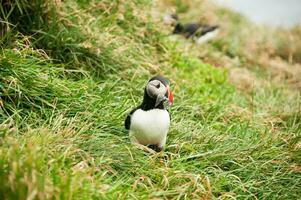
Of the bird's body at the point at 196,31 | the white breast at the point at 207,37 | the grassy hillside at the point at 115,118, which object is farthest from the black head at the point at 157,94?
the white breast at the point at 207,37

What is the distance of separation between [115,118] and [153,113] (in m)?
0.66

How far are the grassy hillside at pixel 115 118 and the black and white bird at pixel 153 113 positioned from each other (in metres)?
0.17

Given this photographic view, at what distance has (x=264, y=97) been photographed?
6711mm

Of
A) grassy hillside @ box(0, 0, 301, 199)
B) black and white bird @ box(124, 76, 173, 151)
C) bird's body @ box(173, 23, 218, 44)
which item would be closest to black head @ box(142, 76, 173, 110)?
black and white bird @ box(124, 76, 173, 151)

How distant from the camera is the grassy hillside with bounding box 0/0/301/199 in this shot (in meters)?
3.31

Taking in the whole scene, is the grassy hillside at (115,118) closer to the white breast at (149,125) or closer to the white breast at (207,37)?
the white breast at (149,125)

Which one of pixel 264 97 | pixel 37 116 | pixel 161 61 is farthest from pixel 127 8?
pixel 37 116

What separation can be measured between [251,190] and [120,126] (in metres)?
1.12

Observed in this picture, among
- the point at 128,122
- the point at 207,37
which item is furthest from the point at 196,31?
the point at 128,122

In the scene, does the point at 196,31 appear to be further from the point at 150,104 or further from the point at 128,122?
the point at 150,104

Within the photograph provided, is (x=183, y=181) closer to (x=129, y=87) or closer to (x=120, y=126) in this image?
(x=120, y=126)

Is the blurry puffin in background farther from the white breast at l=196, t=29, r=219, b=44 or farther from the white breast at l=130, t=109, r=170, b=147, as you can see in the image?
the white breast at l=130, t=109, r=170, b=147

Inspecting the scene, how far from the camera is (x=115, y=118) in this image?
172 inches

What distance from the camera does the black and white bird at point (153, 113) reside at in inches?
149
